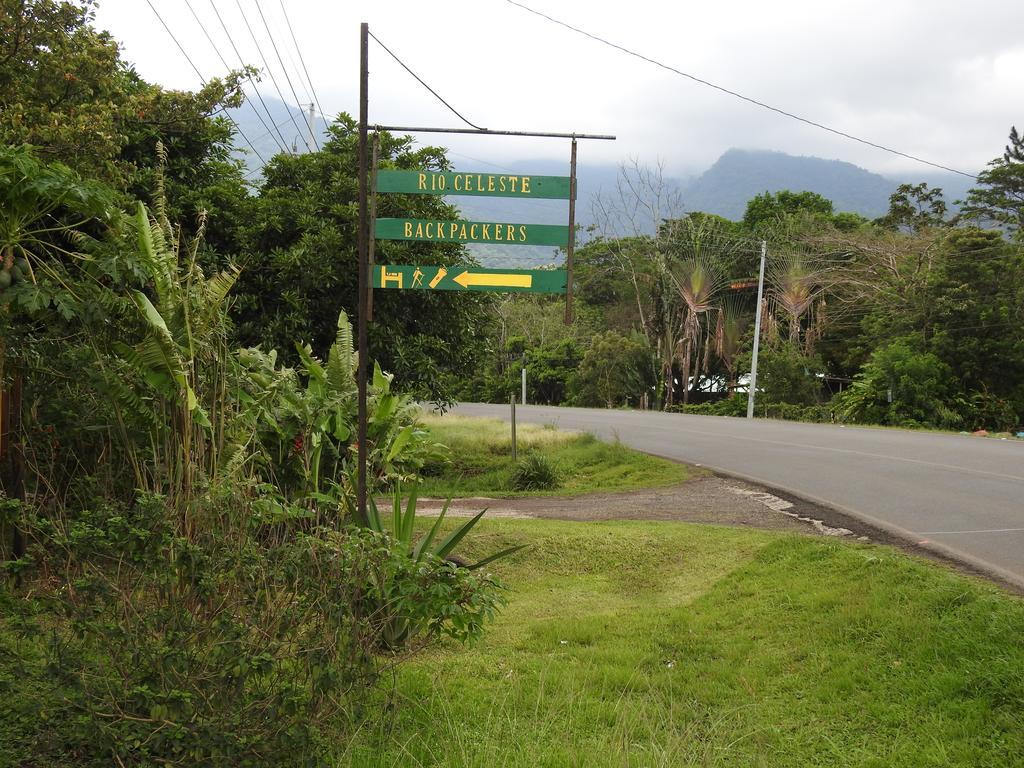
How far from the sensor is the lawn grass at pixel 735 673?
444cm

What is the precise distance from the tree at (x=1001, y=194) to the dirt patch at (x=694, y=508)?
25.6 meters

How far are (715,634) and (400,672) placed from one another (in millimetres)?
2367

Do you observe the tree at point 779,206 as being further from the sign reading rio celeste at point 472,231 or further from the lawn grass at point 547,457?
the sign reading rio celeste at point 472,231

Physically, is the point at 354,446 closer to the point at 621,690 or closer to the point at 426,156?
the point at 621,690

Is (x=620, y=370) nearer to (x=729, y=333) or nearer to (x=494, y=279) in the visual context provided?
(x=729, y=333)

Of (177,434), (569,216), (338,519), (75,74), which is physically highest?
(75,74)

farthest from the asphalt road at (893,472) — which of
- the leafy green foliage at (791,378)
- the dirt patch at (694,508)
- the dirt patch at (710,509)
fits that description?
the leafy green foliage at (791,378)

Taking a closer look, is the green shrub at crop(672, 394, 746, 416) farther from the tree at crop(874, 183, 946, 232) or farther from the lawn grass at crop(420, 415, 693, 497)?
the lawn grass at crop(420, 415, 693, 497)

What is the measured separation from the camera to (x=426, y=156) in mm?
14500

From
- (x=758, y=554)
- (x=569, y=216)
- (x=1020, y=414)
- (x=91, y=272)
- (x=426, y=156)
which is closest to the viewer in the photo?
(x=91, y=272)

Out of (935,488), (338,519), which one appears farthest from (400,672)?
(935,488)

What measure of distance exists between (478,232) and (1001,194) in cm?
3523

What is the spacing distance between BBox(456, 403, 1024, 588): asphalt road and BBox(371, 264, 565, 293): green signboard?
396 centimetres

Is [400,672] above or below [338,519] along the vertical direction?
below
